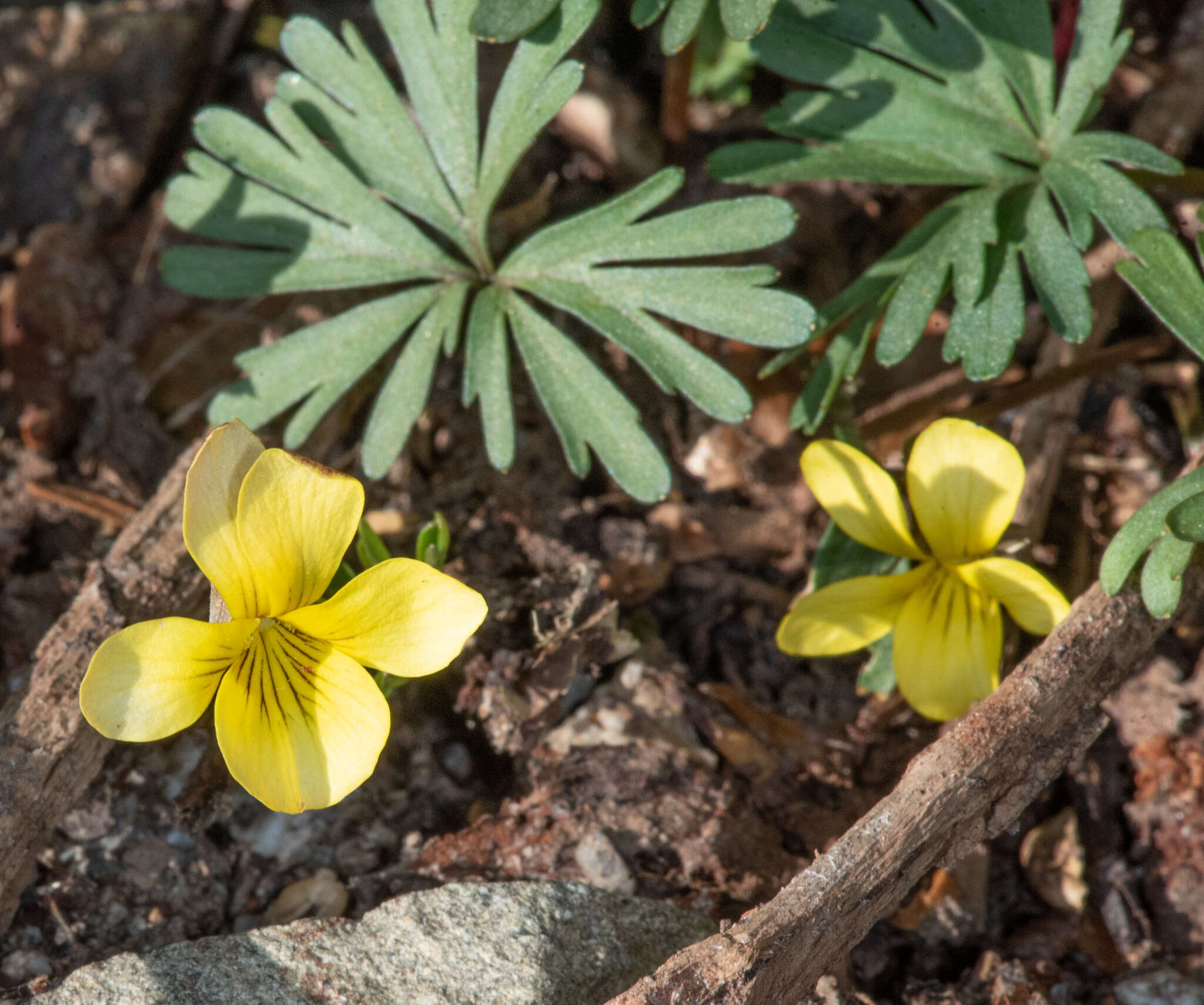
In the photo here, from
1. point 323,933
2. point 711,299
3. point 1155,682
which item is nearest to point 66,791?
point 323,933

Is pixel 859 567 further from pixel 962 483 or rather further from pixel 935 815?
pixel 935 815

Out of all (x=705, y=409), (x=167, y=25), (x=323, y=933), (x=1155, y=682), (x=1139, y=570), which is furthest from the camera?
(x=167, y=25)

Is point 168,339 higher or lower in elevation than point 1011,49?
lower

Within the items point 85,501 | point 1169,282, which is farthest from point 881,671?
point 85,501

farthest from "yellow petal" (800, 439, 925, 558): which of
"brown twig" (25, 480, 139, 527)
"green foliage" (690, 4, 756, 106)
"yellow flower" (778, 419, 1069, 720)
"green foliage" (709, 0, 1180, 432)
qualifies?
"brown twig" (25, 480, 139, 527)

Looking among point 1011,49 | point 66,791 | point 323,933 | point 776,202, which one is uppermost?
point 1011,49

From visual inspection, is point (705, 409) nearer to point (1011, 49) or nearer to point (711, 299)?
point (711, 299)
